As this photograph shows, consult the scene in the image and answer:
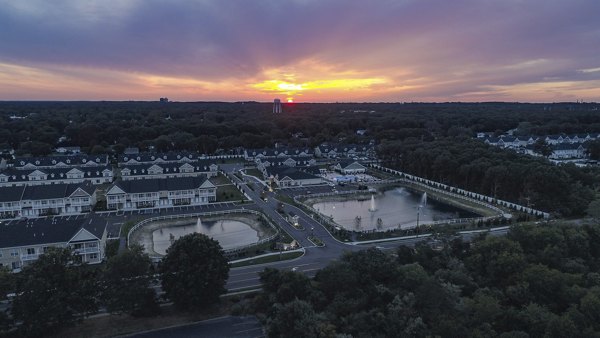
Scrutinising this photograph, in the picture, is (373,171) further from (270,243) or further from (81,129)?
(81,129)

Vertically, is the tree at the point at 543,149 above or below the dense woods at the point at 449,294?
above

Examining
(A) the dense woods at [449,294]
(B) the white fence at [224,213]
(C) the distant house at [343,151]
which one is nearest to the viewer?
(A) the dense woods at [449,294]

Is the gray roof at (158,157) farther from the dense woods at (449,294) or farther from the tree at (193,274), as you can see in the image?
the dense woods at (449,294)

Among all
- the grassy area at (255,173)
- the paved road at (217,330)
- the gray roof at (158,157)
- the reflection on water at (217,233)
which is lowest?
the paved road at (217,330)

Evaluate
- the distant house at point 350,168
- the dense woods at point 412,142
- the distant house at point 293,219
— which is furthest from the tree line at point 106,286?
the distant house at point 350,168

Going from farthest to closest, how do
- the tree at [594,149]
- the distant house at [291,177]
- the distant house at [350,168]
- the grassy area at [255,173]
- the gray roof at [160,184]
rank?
the tree at [594,149]
the distant house at [350,168]
the grassy area at [255,173]
the distant house at [291,177]
the gray roof at [160,184]

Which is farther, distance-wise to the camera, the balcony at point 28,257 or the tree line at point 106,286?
the balcony at point 28,257

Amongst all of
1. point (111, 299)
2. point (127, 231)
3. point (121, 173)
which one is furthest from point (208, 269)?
point (121, 173)
